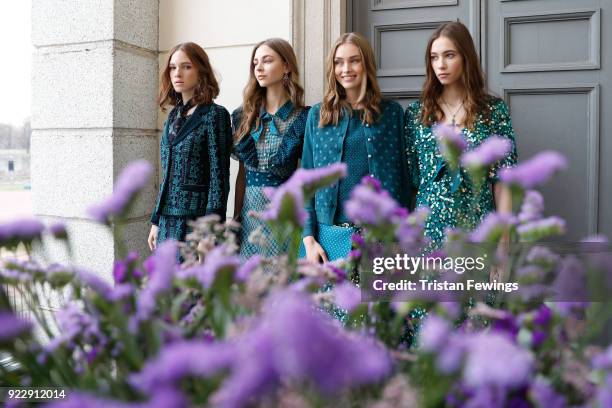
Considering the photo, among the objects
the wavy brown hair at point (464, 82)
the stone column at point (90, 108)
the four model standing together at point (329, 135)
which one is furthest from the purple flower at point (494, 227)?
the stone column at point (90, 108)

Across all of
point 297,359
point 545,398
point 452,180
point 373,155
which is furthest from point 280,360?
point 373,155

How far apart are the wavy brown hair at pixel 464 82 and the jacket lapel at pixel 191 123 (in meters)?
1.05

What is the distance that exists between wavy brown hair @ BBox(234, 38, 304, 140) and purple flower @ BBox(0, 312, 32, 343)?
2.23 m

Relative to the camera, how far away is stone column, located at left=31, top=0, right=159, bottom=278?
Result: 3082 millimetres

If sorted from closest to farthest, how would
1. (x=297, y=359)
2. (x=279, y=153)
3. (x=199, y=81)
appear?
(x=297, y=359)
(x=279, y=153)
(x=199, y=81)

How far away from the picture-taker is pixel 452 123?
232 cm

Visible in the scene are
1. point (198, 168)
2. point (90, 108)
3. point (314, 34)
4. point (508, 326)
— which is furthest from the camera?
point (90, 108)

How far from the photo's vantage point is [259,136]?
8.86ft

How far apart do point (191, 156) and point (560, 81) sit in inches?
69.1

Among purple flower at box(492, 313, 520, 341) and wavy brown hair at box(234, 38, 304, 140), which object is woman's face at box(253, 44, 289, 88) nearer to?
wavy brown hair at box(234, 38, 304, 140)

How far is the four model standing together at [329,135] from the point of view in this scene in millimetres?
2293

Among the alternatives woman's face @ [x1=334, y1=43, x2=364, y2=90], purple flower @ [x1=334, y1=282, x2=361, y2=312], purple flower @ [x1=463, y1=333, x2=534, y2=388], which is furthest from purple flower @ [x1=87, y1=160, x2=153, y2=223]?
woman's face @ [x1=334, y1=43, x2=364, y2=90]
